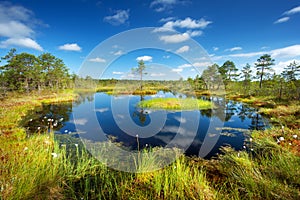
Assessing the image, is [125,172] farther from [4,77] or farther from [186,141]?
[4,77]

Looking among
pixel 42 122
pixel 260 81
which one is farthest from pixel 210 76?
pixel 42 122

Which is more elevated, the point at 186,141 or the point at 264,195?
the point at 264,195

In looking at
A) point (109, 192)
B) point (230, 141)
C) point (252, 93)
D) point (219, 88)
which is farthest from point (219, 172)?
point (219, 88)

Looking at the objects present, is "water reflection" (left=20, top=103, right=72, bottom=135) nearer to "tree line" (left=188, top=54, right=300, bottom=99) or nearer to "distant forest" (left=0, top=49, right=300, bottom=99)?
"distant forest" (left=0, top=49, right=300, bottom=99)

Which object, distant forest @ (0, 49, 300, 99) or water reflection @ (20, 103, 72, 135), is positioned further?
distant forest @ (0, 49, 300, 99)

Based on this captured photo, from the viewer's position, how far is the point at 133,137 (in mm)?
7598

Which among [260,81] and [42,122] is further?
[260,81]

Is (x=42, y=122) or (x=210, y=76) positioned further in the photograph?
(x=210, y=76)

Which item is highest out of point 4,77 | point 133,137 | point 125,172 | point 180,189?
point 4,77

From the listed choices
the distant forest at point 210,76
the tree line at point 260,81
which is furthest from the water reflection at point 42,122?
the tree line at point 260,81

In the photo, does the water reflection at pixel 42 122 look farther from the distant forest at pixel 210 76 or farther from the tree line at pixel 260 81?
the tree line at pixel 260 81

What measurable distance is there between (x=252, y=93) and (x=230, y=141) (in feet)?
79.3

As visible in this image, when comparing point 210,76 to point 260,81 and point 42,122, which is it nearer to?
point 260,81

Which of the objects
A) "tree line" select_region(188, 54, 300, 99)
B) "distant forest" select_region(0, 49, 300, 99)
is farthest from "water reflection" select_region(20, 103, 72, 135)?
"tree line" select_region(188, 54, 300, 99)
